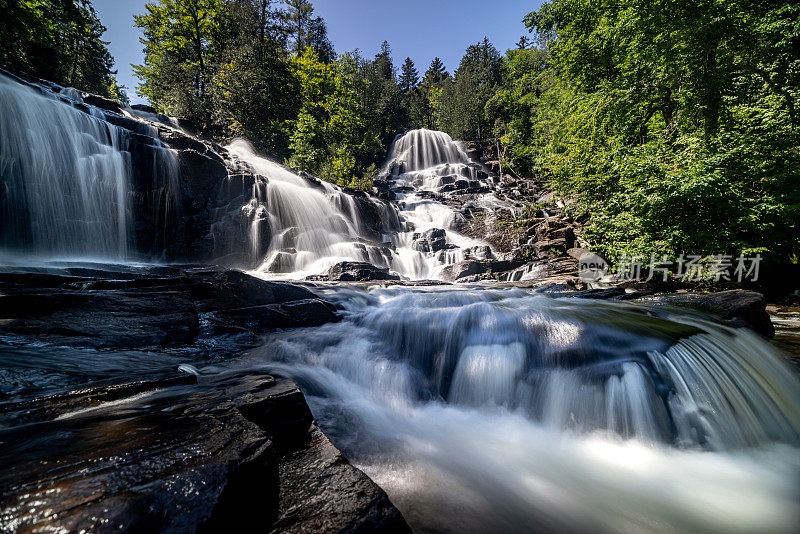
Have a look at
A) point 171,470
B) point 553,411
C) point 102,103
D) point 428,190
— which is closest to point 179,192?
point 102,103

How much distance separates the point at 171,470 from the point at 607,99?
46.2ft

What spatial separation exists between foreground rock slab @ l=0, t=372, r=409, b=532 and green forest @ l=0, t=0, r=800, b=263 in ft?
29.3

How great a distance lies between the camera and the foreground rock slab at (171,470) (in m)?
0.92

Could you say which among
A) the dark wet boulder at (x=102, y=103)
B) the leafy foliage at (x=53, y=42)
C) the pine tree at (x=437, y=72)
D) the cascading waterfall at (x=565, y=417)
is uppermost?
the pine tree at (x=437, y=72)

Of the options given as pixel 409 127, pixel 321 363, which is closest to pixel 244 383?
pixel 321 363

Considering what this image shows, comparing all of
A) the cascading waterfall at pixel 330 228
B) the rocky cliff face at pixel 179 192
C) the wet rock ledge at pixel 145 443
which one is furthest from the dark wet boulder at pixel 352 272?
the wet rock ledge at pixel 145 443

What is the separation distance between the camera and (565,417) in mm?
3092

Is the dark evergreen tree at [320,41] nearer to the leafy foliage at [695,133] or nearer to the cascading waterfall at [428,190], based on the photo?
the cascading waterfall at [428,190]

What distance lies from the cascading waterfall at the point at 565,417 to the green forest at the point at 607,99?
171 inches

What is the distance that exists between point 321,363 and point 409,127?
39.6 metres

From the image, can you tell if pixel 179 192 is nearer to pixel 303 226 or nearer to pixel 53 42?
pixel 303 226

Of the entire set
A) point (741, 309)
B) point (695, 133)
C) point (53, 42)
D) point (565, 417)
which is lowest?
point (565, 417)

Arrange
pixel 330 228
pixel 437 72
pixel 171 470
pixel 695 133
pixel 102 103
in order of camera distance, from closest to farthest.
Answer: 1. pixel 171 470
2. pixel 695 133
3. pixel 102 103
4. pixel 330 228
5. pixel 437 72

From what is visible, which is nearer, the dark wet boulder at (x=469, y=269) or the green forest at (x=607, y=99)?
the green forest at (x=607, y=99)
